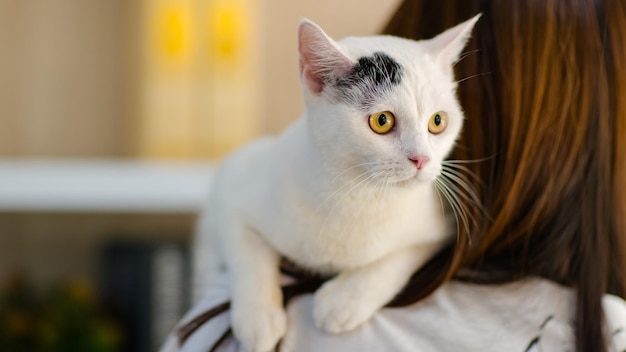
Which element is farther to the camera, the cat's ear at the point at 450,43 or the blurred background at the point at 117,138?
the blurred background at the point at 117,138

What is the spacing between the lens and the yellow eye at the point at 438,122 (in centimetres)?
58

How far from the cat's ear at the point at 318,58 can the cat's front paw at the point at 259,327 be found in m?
0.21

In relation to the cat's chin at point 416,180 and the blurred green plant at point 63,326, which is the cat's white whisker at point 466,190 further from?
the blurred green plant at point 63,326

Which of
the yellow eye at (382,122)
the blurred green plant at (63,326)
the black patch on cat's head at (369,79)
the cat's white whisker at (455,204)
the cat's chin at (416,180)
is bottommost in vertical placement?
the blurred green plant at (63,326)

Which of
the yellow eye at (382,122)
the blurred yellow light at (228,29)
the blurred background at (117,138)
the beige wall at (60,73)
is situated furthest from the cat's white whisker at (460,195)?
the beige wall at (60,73)

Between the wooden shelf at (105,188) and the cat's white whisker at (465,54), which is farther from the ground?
the cat's white whisker at (465,54)

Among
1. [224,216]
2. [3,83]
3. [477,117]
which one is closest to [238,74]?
[3,83]

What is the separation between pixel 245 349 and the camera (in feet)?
2.01

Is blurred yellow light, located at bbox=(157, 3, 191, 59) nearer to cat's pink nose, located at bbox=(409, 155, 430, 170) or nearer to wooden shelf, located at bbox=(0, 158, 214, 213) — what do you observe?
wooden shelf, located at bbox=(0, 158, 214, 213)

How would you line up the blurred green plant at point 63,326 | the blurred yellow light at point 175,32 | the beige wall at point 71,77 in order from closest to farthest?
the blurred green plant at point 63,326 < the blurred yellow light at point 175,32 < the beige wall at point 71,77

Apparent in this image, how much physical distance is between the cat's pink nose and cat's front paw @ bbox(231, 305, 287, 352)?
19cm

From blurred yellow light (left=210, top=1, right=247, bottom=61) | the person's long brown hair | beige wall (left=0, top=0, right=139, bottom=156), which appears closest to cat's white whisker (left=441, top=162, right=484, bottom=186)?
the person's long brown hair

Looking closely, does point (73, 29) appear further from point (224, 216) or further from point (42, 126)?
point (224, 216)

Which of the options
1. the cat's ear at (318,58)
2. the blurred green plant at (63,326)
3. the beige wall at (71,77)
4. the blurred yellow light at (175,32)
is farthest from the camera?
the beige wall at (71,77)
